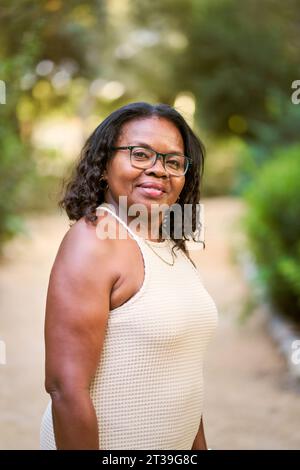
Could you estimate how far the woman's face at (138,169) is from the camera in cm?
197

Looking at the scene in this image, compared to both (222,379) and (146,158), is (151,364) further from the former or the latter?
(222,379)

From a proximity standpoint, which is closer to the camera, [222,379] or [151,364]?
[151,364]

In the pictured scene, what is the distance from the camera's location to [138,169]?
196cm

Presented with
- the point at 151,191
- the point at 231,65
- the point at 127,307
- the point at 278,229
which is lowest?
the point at 127,307

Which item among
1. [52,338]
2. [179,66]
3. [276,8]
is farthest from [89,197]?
[179,66]

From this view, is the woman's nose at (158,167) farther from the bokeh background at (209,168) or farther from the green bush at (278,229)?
the green bush at (278,229)

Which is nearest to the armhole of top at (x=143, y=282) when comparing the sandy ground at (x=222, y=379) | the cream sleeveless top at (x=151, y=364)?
the cream sleeveless top at (x=151, y=364)

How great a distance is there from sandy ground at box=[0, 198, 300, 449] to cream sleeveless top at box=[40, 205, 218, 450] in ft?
9.63

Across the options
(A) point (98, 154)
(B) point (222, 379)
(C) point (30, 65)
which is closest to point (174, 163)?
(A) point (98, 154)

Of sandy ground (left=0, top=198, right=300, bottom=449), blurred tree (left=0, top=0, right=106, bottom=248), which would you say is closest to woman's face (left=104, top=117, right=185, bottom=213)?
sandy ground (left=0, top=198, right=300, bottom=449)

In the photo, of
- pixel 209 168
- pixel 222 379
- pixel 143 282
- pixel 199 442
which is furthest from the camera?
pixel 209 168

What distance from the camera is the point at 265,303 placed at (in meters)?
8.57

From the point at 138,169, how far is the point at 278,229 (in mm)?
5767

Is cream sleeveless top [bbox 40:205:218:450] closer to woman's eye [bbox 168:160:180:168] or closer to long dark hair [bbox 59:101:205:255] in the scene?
long dark hair [bbox 59:101:205:255]
